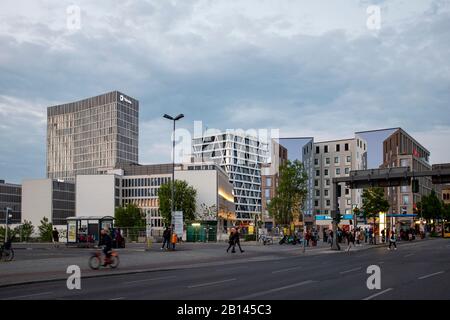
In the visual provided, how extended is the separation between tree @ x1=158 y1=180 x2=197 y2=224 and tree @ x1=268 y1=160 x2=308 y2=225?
44.9 m

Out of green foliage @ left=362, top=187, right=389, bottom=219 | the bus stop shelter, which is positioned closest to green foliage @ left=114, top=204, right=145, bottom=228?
green foliage @ left=362, top=187, right=389, bottom=219

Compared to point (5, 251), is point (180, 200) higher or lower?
higher

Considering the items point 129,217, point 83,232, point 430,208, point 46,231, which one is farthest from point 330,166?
point 83,232

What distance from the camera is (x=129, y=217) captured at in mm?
132125

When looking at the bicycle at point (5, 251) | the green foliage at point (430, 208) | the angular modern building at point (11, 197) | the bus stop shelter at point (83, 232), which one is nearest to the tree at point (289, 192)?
the bus stop shelter at point (83, 232)

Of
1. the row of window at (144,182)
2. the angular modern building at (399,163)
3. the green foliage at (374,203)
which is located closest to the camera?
the green foliage at (374,203)

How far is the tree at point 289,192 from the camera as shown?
79000 mm

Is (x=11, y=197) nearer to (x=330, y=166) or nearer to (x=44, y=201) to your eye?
(x=44, y=201)

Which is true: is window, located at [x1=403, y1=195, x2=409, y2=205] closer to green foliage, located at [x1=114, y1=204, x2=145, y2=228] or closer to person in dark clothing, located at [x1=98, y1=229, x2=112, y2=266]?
green foliage, located at [x1=114, y1=204, x2=145, y2=228]

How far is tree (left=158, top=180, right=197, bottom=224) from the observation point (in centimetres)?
12294

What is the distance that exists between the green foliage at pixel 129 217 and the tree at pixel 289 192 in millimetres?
56308

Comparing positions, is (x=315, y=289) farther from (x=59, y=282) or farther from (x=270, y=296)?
(x=59, y=282)

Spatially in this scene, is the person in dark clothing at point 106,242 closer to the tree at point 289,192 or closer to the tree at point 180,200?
the tree at point 289,192

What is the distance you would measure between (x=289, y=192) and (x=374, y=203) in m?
12.0
